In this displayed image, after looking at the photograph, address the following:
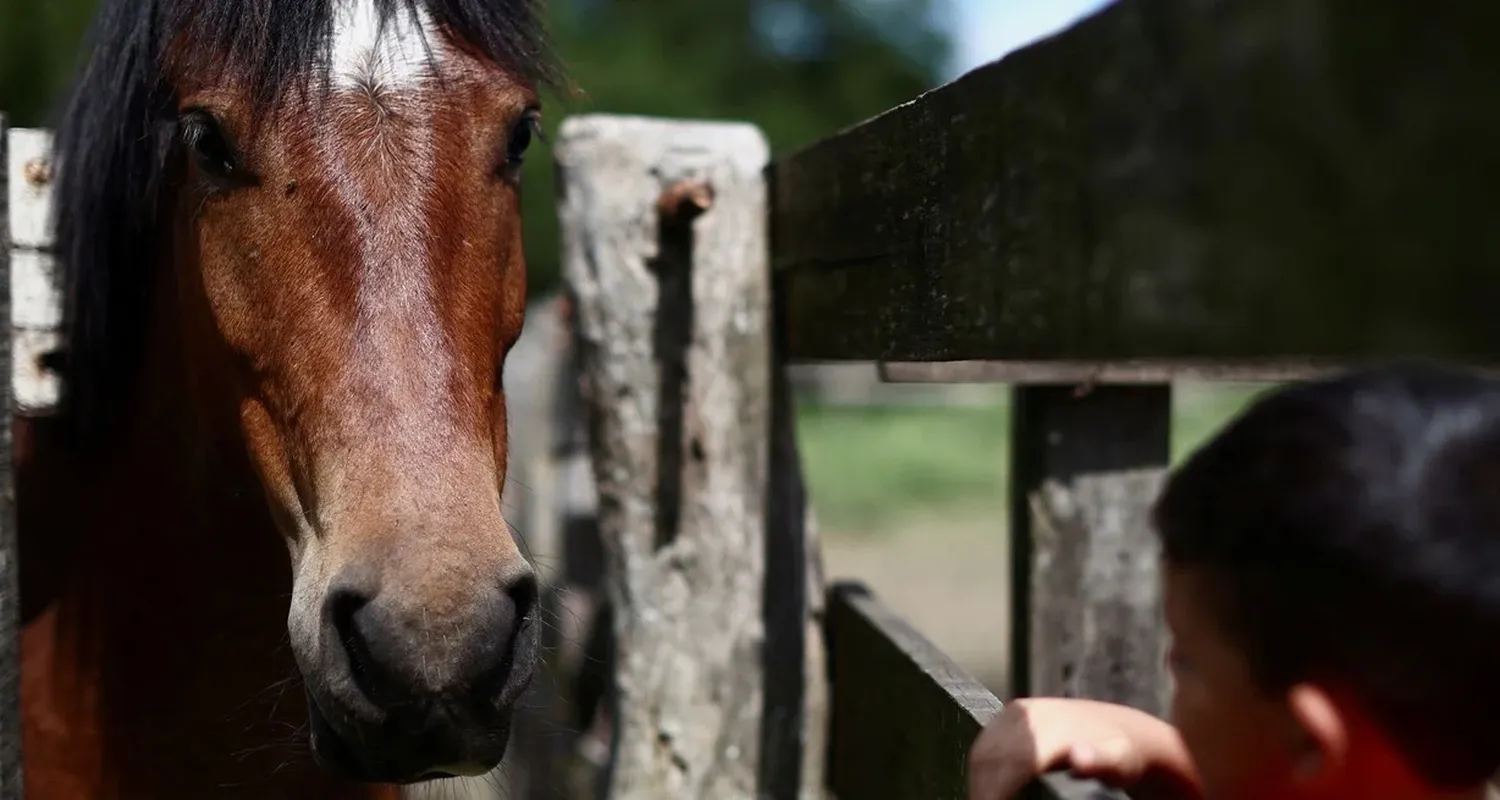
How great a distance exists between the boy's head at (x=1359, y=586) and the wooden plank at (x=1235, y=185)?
0.42 ft

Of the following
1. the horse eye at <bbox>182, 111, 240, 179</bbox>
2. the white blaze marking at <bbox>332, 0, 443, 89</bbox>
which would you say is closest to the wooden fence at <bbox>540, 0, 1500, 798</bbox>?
the white blaze marking at <bbox>332, 0, 443, 89</bbox>

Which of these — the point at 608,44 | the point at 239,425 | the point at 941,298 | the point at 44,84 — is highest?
the point at 608,44

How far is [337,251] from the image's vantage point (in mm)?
1513

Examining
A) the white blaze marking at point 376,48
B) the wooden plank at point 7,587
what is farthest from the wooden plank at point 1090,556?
the wooden plank at point 7,587

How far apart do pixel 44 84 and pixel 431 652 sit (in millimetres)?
8753

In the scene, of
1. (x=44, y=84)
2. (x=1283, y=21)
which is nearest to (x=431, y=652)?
(x=1283, y=21)

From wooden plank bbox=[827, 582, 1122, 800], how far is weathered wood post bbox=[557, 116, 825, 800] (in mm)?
149

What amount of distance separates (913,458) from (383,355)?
534 inches

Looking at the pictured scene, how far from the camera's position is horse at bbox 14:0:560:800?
1.33 m

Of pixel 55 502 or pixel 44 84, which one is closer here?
pixel 55 502

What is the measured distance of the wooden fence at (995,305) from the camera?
0.65 meters

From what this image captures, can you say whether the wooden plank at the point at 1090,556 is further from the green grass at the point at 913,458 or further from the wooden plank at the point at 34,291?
the green grass at the point at 913,458

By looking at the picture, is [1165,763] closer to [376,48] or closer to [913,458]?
[376,48]

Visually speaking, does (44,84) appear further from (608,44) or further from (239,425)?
(608,44)
